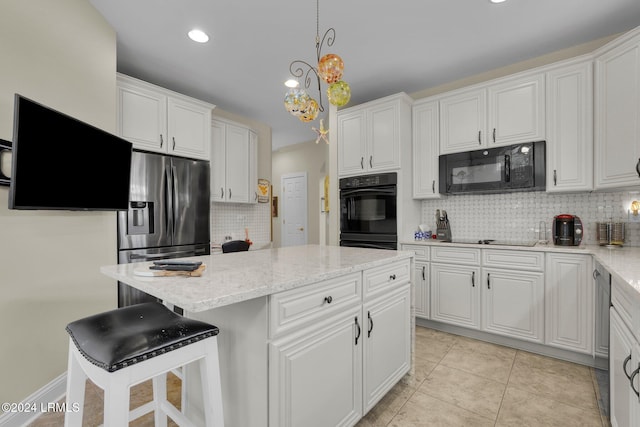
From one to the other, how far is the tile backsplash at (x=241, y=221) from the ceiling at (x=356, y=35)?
5.47 ft

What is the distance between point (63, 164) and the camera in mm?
1792

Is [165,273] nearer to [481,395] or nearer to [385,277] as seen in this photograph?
[385,277]

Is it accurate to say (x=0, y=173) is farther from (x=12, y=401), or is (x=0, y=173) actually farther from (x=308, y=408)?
(x=308, y=408)

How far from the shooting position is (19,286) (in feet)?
5.75

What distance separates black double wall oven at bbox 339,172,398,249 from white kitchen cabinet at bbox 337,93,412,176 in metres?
0.14

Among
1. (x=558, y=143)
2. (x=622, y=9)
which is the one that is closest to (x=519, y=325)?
(x=558, y=143)

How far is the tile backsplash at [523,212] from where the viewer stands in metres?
2.61

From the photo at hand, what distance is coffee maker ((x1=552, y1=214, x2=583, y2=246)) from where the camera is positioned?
2.64 metres

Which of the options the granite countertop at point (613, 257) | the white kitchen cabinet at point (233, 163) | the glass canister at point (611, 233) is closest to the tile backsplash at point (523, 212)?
the glass canister at point (611, 233)

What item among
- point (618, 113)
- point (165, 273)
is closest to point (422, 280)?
point (618, 113)

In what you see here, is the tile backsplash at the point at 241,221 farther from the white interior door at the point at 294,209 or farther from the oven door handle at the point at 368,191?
the oven door handle at the point at 368,191

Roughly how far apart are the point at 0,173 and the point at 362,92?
11.0 feet

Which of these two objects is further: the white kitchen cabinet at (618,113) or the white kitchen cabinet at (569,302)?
the white kitchen cabinet at (569,302)

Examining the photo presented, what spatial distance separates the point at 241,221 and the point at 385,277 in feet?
10.5
